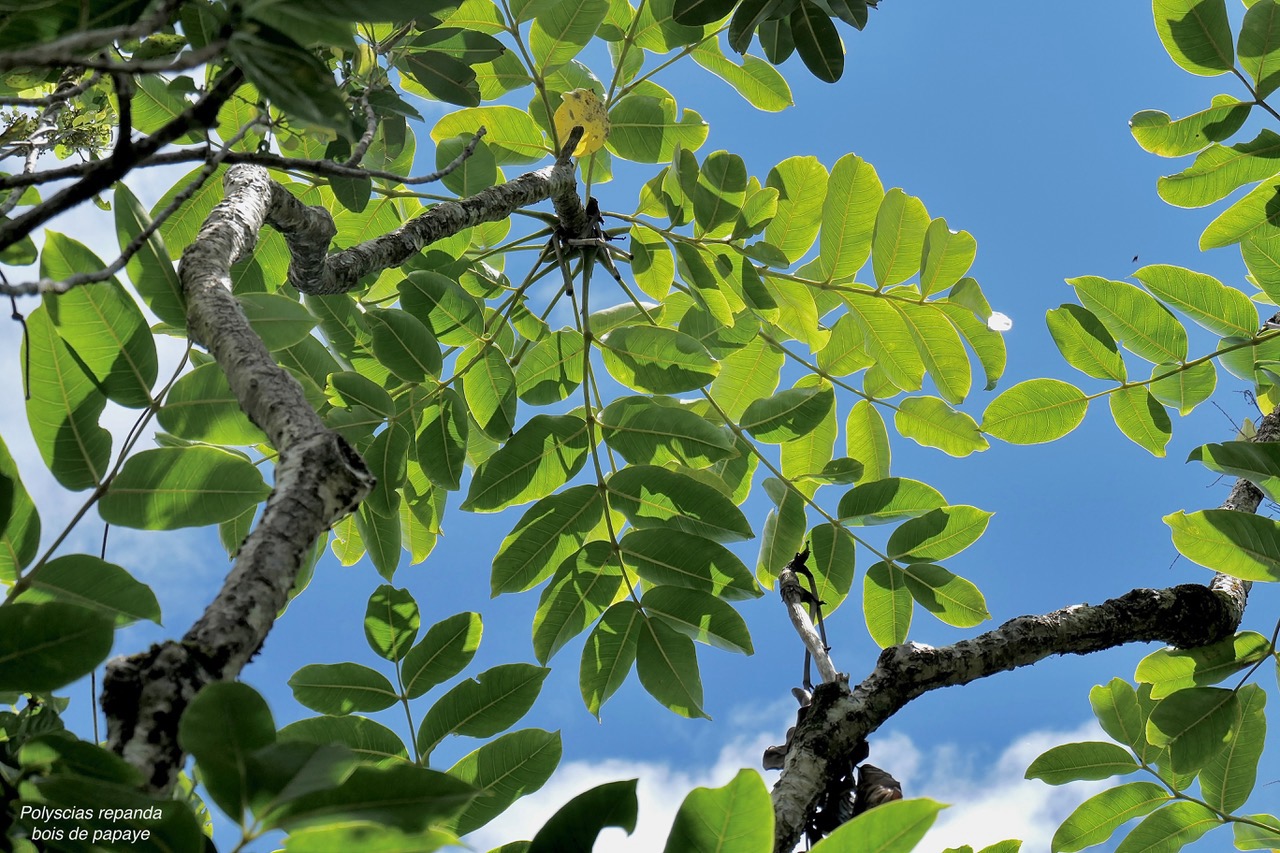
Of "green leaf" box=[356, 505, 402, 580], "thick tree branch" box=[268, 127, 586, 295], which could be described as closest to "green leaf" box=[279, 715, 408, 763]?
"green leaf" box=[356, 505, 402, 580]

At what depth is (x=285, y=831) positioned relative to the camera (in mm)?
743

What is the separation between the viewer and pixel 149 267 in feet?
4.17

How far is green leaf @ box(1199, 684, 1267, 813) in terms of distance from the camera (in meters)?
1.98

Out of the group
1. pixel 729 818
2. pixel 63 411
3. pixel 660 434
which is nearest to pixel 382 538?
pixel 660 434

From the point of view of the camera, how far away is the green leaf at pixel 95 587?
1.13 m

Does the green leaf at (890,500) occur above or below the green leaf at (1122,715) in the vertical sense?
above

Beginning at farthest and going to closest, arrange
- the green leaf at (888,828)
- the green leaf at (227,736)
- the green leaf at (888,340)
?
the green leaf at (888,340)
the green leaf at (888,828)
the green leaf at (227,736)

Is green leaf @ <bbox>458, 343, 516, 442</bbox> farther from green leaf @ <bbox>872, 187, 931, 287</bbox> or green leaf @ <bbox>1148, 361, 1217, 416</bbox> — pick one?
green leaf @ <bbox>1148, 361, 1217, 416</bbox>

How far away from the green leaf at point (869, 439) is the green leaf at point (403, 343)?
1.14 m

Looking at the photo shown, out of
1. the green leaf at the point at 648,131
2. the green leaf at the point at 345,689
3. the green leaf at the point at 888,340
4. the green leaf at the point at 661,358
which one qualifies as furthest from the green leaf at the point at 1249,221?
the green leaf at the point at 345,689

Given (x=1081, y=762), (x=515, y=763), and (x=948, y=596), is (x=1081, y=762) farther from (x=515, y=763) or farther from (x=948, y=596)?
(x=515, y=763)

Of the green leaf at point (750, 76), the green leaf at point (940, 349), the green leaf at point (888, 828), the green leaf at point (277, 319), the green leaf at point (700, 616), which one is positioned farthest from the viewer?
the green leaf at point (750, 76)

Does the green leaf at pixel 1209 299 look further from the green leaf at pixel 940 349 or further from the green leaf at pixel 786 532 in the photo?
the green leaf at pixel 786 532

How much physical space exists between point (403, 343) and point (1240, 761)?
2.10 m
